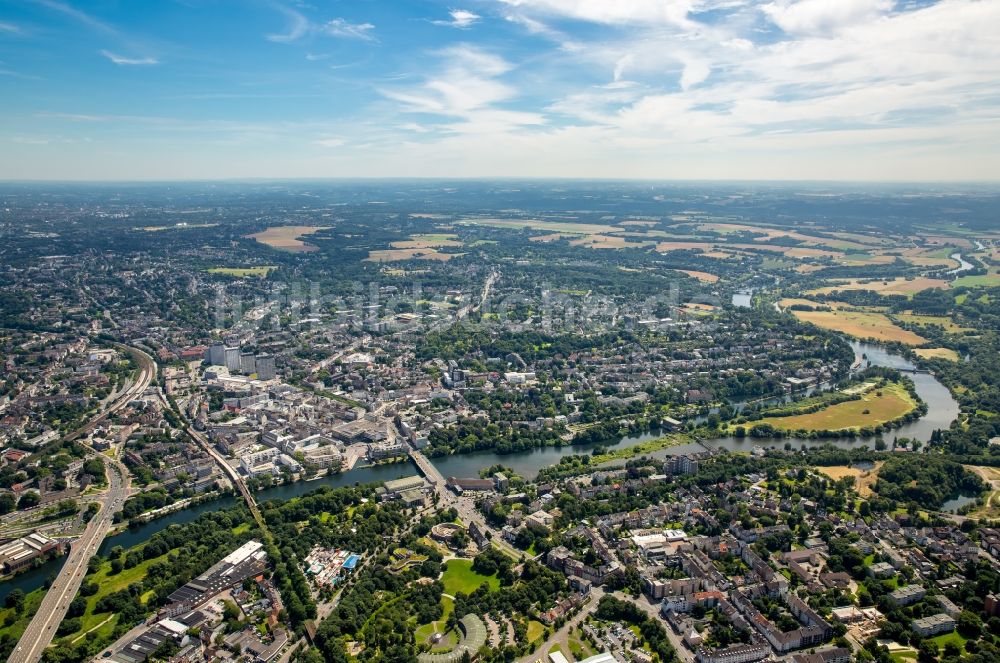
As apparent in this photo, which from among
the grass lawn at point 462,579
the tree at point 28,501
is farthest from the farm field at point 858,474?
the tree at point 28,501

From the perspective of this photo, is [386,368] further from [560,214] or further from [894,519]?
[560,214]

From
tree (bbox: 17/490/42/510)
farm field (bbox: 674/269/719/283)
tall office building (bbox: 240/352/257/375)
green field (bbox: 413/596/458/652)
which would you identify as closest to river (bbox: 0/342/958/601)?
tree (bbox: 17/490/42/510)

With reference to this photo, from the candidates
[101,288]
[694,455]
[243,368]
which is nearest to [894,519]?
[694,455]

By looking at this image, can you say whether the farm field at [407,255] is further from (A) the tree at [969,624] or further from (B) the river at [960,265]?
(A) the tree at [969,624]

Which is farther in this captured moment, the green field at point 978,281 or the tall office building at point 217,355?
the green field at point 978,281

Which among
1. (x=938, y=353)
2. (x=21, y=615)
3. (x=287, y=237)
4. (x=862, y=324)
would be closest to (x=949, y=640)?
(x=21, y=615)
